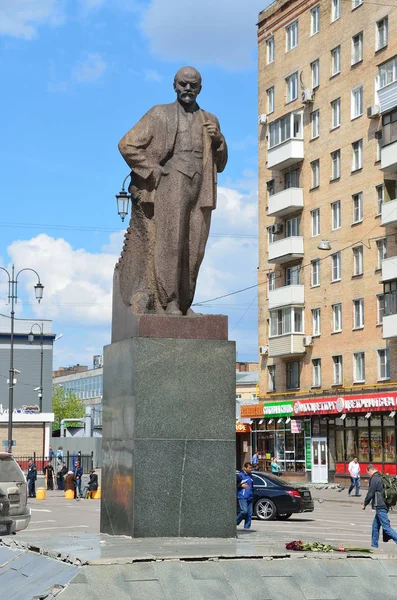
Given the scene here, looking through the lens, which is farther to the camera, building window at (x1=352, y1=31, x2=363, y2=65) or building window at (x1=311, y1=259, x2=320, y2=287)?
building window at (x1=311, y1=259, x2=320, y2=287)

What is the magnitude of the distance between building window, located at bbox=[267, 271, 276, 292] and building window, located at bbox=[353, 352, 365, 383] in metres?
9.15

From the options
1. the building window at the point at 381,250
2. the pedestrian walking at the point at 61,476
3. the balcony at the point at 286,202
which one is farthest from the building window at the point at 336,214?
the pedestrian walking at the point at 61,476

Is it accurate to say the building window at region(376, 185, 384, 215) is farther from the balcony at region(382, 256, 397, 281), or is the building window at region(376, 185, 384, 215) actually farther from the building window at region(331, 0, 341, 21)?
the building window at region(331, 0, 341, 21)

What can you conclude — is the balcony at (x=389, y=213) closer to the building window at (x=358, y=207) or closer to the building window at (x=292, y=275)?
the building window at (x=358, y=207)

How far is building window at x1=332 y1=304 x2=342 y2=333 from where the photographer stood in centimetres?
5409

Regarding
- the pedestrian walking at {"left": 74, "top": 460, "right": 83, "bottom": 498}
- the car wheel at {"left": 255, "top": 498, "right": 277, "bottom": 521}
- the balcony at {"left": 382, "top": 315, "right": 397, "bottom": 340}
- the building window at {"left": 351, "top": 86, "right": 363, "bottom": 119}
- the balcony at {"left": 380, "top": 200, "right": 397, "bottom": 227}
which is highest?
the building window at {"left": 351, "top": 86, "right": 363, "bottom": 119}

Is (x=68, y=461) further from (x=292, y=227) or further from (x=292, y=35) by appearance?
(x=292, y=35)

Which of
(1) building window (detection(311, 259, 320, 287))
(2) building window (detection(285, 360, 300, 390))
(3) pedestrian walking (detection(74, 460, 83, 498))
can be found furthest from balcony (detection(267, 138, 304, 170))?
(3) pedestrian walking (detection(74, 460, 83, 498))

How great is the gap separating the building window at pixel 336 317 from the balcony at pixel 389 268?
526 centimetres

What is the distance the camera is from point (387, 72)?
4975cm

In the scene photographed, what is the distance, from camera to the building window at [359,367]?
52000 mm

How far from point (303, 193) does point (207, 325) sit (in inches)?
1833

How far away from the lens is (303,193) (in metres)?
57.2

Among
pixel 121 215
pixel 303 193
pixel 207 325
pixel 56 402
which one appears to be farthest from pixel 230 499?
pixel 56 402
